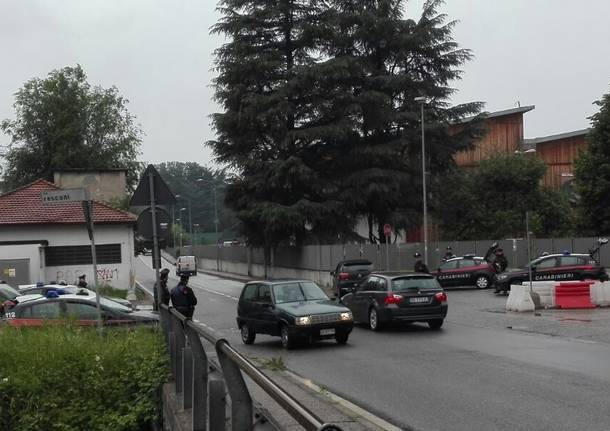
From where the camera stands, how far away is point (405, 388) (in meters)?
11.9

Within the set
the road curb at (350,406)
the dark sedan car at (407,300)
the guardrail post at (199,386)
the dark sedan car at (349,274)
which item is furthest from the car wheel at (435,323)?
the guardrail post at (199,386)

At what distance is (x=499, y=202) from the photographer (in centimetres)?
5566

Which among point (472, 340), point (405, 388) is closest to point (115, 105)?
point (472, 340)

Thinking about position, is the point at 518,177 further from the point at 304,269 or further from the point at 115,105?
the point at 115,105

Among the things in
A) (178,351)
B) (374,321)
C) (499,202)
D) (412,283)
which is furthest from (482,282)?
(178,351)

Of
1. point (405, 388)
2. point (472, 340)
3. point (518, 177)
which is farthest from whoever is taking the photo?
point (518, 177)

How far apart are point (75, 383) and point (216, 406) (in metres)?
5.42

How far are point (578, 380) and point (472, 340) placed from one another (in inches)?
243

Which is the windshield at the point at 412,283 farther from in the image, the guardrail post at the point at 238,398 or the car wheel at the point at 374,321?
the guardrail post at the point at 238,398

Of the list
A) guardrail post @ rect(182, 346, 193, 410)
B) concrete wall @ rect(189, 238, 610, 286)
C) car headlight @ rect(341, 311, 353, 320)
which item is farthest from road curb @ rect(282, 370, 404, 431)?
concrete wall @ rect(189, 238, 610, 286)

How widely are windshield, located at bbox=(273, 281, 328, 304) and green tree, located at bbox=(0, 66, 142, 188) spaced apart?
5622 cm

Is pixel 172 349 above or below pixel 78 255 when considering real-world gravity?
below

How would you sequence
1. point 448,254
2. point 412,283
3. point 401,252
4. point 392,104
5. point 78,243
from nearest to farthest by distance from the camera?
point 412,283, point 78,243, point 448,254, point 401,252, point 392,104

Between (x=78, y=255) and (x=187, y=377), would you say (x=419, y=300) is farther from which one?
(x=78, y=255)
